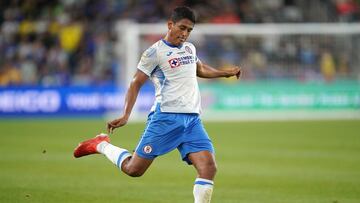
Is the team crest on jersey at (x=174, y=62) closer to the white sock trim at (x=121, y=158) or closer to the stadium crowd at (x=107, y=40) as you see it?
the white sock trim at (x=121, y=158)

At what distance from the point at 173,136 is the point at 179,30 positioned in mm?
1118

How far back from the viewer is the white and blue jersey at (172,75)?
8.54 m

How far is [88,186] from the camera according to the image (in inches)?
450

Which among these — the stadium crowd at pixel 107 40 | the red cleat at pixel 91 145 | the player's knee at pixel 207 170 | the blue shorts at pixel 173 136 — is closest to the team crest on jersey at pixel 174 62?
the blue shorts at pixel 173 136

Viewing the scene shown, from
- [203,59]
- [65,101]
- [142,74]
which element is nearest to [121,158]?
[142,74]

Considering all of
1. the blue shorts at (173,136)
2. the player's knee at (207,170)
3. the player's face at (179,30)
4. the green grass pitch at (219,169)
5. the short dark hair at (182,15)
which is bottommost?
the green grass pitch at (219,169)

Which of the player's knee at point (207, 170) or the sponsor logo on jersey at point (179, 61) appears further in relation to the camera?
the sponsor logo on jersey at point (179, 61)

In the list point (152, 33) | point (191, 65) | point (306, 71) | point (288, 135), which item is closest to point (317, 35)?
point (306, 71)

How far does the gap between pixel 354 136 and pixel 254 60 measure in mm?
7718

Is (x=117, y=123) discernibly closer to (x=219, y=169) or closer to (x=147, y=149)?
(x=147, y=149)

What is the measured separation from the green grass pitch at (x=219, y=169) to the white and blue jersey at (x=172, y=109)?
163cm

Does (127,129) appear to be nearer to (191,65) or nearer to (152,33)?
(152,33)

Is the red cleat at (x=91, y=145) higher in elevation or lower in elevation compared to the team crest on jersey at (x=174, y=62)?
lower

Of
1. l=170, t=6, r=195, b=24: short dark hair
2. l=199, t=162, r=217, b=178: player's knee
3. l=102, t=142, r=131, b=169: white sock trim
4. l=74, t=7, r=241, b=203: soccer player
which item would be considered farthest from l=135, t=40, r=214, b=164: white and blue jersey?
l=102, t=142, r=131, b=169: white sock trim
